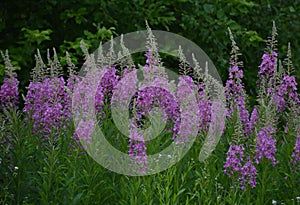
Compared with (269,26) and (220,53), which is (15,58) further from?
(269,26)

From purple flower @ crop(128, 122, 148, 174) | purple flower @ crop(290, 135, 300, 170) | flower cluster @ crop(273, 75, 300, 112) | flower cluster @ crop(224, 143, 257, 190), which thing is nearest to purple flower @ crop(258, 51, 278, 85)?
flower cluster @ crop(273, 75, 300, 112)

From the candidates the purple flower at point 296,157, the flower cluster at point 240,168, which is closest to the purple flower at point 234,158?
the flower cluster at point 240,168

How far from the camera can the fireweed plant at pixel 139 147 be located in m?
4.20

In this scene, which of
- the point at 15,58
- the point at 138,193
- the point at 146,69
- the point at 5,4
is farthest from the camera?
the point at 5,4

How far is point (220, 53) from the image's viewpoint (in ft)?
27.1

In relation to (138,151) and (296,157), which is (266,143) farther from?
(138,151)

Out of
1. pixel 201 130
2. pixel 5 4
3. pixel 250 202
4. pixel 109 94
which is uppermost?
pixel 5 4

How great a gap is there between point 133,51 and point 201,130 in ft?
10.4

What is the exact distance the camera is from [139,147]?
4.02 metres

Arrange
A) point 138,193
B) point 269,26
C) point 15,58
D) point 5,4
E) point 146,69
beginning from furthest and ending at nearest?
point 269,26, point 5,4, point 15,58, point 146,69, point 138,193

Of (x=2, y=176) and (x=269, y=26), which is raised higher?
(x=269, y=26)

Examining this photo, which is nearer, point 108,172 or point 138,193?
point 138,193

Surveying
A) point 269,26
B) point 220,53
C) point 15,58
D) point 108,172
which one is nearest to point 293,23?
point 269,26

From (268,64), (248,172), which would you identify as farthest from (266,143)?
(268,64)
